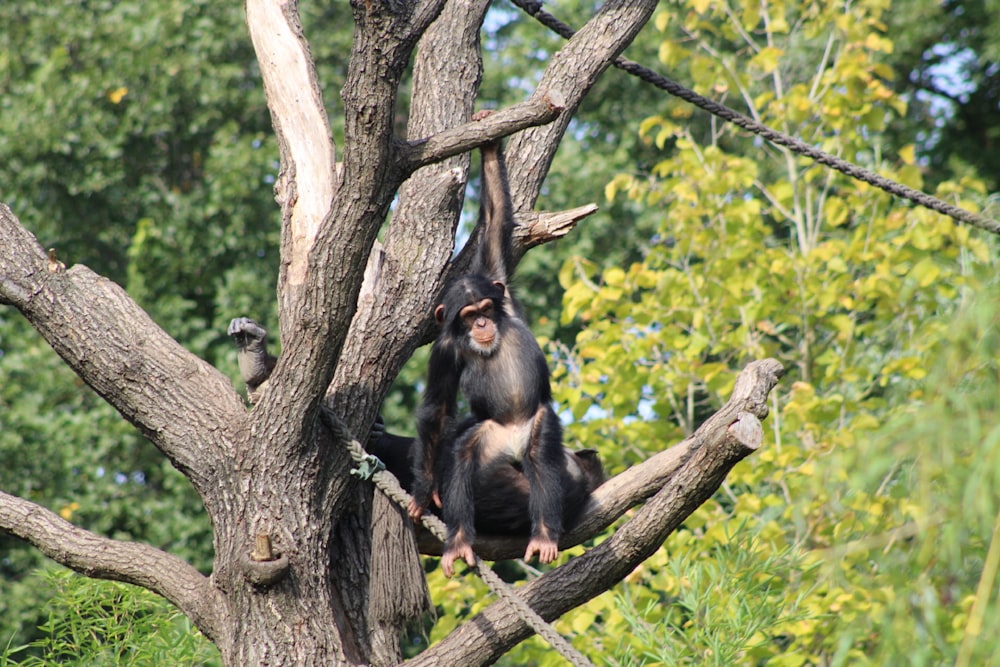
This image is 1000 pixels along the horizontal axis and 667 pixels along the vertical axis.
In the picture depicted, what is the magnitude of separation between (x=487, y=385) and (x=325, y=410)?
1013 millimetres

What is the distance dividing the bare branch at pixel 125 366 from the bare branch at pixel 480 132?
1354 mm

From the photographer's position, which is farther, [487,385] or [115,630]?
[115,630]

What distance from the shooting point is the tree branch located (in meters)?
3.66

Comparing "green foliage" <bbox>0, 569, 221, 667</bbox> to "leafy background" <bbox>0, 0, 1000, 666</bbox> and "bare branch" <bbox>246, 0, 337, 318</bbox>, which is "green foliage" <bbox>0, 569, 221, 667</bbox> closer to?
"leafy background" <bbox>0, 0, 1000, 666</bbox>

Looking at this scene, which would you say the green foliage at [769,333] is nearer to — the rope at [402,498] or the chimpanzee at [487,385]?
the chimpanzee at [487,385]

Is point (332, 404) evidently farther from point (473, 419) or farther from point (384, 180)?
point (384, 180)

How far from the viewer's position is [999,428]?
1.98 m

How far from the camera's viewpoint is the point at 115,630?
526 centimetres

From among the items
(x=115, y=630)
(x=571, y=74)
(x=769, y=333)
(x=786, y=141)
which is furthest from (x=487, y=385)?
(x=769, y=333)

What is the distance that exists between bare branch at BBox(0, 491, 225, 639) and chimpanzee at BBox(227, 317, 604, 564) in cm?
82

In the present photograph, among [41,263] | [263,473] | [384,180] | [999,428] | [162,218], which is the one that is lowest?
[999,428]

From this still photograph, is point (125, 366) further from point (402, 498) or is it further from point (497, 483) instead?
point (497, 483)

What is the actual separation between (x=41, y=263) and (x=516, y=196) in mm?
2222

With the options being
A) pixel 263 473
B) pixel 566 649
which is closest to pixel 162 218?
pixel 263 473
